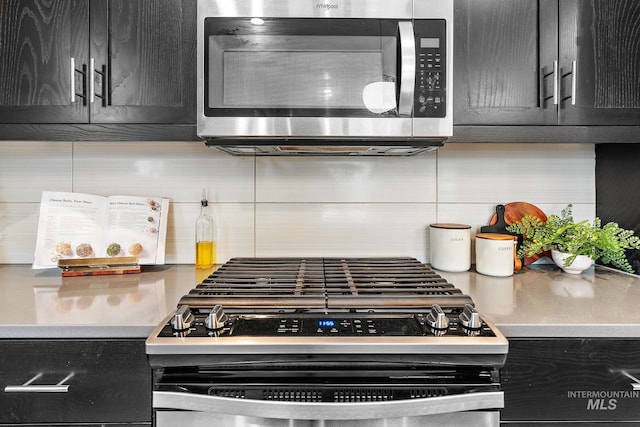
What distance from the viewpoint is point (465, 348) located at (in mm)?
958

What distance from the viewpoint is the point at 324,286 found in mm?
1311

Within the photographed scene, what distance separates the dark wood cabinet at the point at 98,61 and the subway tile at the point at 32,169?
0.36 meters

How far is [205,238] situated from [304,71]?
0.79 metres

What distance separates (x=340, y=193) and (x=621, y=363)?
3.51ft

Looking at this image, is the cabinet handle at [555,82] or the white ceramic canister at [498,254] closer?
the cabinet handle at [555,82]

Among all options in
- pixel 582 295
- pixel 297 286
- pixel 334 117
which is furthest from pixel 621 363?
pixel 334 117

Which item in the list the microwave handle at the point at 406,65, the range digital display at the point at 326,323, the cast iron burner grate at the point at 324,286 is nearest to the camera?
the range digital display at the point at 326,323

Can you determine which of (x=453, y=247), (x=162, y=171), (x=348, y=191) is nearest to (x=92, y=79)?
(x=162, y=171)

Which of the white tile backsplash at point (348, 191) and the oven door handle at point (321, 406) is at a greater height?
the white tile backsplash at point (348, 191)

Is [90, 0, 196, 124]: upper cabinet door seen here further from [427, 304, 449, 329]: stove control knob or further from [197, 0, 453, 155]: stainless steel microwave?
[427, 304, 449, 329]: stove control knob

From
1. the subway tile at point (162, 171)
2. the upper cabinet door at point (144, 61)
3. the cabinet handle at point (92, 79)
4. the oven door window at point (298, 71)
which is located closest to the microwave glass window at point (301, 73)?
the oven door window at point (298, 71)

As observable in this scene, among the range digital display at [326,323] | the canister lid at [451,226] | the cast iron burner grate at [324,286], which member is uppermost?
the canister lid at [451,226]

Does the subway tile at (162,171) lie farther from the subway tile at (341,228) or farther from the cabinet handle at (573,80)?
the cabinet handle at (573,80)

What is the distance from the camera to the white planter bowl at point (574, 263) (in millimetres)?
1605
